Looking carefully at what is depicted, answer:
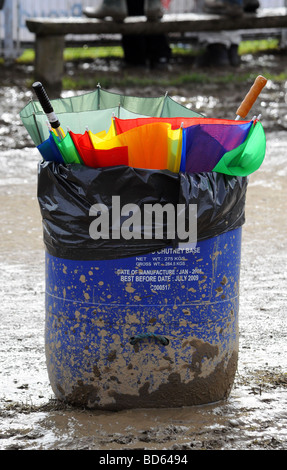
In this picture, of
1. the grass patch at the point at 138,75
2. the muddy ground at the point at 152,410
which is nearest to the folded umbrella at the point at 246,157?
the muddy ground at the point at 152,410

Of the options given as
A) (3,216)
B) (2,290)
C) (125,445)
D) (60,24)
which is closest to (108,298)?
(125,445)

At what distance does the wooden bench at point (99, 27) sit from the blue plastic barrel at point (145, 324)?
7.16 m

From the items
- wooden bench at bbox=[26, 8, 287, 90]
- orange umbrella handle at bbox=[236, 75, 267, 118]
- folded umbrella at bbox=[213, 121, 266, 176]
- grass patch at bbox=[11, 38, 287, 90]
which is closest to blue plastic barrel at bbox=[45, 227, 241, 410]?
folded umbrella at bbox=[213, 121, 266, 176]

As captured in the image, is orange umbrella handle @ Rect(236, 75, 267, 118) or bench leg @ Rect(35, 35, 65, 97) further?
bench leg @ Rect(35, 35, 65, 97)

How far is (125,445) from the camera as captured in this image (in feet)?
9.20

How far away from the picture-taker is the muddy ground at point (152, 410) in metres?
2.87

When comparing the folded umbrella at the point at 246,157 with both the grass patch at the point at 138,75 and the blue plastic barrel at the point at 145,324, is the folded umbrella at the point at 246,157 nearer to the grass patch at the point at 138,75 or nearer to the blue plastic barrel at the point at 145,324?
the blue plastic barrel at the point at 145,324

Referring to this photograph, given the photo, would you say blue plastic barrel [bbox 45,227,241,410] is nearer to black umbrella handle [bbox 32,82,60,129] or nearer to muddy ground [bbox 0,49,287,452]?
muddy ground [bbox 0,49,287,452]

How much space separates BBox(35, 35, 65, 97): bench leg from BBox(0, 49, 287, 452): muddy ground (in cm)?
305

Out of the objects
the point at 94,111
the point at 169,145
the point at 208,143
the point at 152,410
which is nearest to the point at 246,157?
the point at 208,143

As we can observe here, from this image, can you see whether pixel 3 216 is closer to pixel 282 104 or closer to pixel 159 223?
pixel 159 223

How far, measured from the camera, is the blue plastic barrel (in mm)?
2924

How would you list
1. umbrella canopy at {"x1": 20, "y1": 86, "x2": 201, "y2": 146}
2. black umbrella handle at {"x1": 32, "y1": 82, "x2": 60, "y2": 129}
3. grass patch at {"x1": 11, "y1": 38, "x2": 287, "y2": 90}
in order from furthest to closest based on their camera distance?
grass patch at {"x1": 11, "y1": 38, "x2": 287, "y2": 90} < umbrella canopy at {"x1": 20, "y1": 86, "x2": 201, "y2": 146} < black umbrella handle at {"x1": 32, "y1": 82, "x2": 60, "y2": 129}
